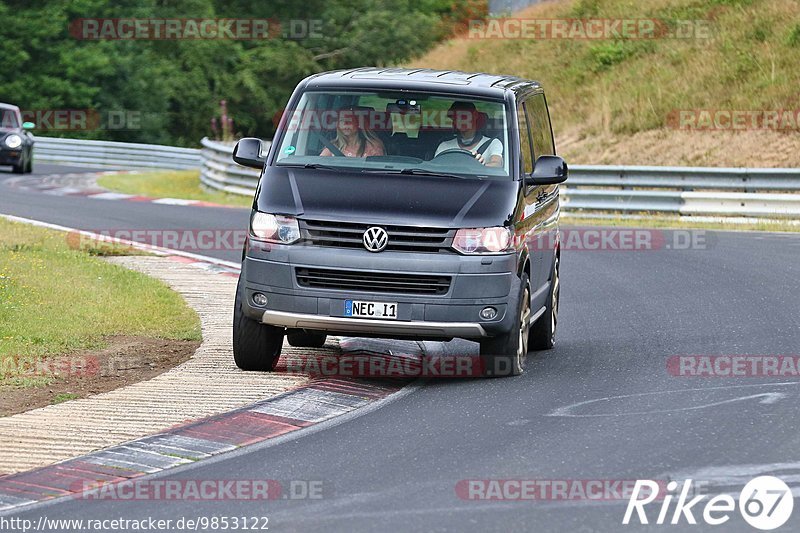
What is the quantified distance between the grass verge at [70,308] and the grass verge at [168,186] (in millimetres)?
12390

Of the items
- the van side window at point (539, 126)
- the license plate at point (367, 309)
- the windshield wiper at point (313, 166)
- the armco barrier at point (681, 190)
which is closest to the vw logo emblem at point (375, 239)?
the license plate at point (367, 309)

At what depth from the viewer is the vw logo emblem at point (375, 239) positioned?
10.2 meters

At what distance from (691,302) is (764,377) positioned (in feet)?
14.4

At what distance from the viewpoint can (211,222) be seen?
2388 centimetres

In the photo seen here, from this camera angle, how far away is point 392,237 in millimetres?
10250

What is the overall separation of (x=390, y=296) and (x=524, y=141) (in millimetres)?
2098

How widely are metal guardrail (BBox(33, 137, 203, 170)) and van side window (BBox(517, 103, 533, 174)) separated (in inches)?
1293

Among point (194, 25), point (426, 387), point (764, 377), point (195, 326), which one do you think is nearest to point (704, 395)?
point (764, 377)

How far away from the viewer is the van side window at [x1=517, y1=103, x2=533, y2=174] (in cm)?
1144

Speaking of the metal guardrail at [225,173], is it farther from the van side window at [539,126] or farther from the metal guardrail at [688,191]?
the van side window at [539,126]

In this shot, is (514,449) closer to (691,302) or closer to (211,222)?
(691,302)

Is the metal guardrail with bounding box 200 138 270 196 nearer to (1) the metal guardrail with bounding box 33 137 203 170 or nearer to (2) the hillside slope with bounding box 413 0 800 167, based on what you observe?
(2) the hillside slope with bounding box 413 0 800 167

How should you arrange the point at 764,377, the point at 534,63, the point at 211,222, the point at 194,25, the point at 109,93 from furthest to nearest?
the point at 194,25
the point at 109,93
the point at 534,63
the point at 211,222
the point at 764,377

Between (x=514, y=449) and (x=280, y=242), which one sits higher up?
(x=280, y=242)
